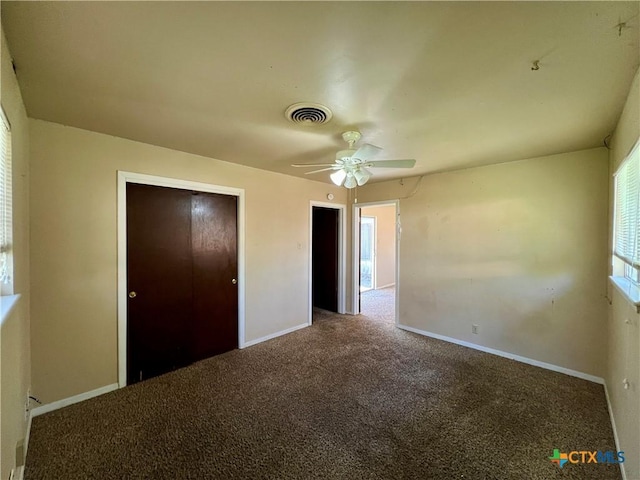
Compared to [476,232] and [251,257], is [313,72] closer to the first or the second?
[251,257]

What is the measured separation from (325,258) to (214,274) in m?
2.48

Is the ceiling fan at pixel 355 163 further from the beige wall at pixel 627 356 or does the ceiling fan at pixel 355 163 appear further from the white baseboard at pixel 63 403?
the white baseboard at pixel 63 403

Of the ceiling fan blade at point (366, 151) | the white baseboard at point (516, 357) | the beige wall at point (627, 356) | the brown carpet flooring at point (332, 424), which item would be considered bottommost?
the brown carpet flooring at point (332, 424)

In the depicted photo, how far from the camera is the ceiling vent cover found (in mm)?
1902

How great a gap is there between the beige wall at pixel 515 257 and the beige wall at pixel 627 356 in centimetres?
47

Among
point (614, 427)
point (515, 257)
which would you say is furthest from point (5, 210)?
point (515, 257)

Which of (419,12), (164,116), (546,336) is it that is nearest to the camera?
(419,12)

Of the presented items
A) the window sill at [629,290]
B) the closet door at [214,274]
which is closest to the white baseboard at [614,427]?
the window sill at [629,290]

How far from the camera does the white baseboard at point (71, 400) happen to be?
2.21 metres

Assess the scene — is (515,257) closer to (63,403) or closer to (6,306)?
(6,306)

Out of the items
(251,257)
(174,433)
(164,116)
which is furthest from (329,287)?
(164,116)

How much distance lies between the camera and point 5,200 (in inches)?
59.6

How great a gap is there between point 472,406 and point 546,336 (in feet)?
4.75

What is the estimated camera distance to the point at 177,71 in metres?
1.52
